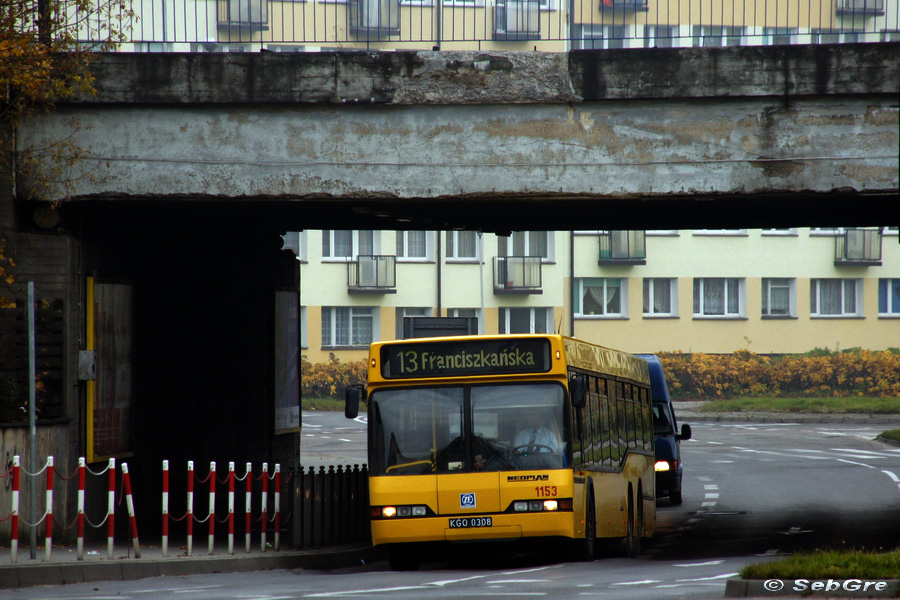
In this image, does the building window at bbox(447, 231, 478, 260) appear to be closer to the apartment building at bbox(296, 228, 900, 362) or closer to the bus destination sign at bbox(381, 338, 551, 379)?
the apartment building at bbox(296, 228, 900, 362)

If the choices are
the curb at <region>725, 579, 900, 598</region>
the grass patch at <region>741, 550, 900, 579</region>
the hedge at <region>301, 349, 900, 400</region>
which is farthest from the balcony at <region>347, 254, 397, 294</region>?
the curb at <region>725, 579, 900, 598</region>

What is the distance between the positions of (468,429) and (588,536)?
1861 millimetres

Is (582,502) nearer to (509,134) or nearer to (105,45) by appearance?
(509,134)

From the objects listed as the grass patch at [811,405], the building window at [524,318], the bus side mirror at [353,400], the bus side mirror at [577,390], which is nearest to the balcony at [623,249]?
the building window at [524,318]

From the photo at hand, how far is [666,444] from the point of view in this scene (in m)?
24.1

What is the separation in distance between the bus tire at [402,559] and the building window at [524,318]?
4487cm

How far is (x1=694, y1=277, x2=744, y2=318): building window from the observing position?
197ft

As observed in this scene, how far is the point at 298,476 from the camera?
15.9 metres

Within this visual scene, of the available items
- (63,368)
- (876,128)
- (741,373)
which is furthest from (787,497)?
(741,373)

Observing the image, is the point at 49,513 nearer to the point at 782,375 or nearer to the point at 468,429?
the point at 468,429

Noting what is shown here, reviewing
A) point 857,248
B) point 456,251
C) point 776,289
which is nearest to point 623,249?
point 776,289

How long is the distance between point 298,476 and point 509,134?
472cm

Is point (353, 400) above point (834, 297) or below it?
above

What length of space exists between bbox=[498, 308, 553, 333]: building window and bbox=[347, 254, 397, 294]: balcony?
16.8ft
